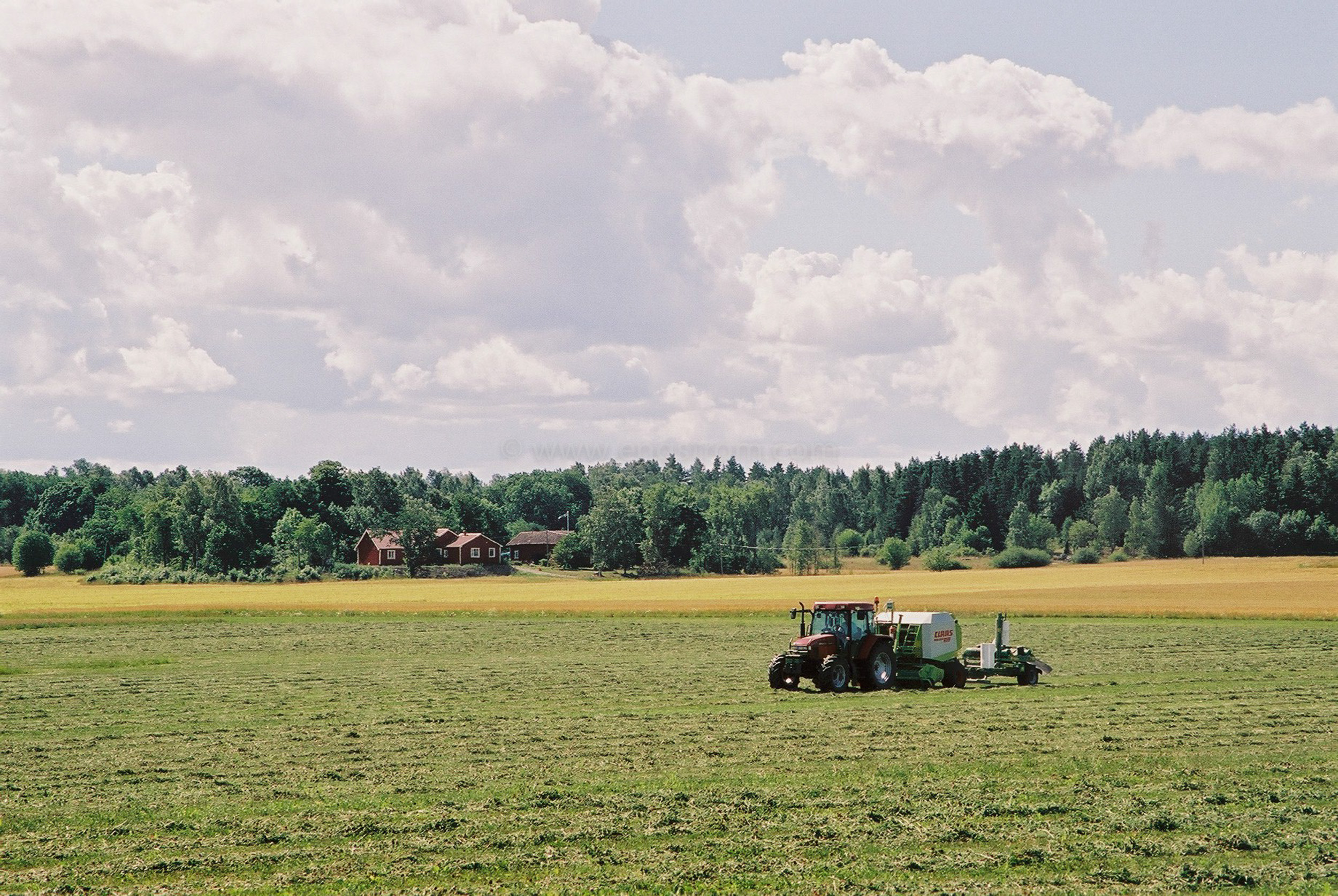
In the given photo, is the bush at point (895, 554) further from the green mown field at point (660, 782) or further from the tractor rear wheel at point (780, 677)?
the tractor rear wheel at point (780, 677)

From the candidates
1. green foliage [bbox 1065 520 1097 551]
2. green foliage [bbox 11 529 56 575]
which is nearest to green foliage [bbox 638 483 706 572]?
green foliage [bbox 1065 520 1097 551]

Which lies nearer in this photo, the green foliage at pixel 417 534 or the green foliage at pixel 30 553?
the green foliage at pixel 417 534

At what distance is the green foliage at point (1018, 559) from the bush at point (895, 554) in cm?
1261

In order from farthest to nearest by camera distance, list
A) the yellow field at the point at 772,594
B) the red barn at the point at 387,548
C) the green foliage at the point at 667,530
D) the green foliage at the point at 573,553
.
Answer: the green foliage at the point at 573,553 < the red barn at the point at 387,548 < the green foliage at the point at 667,530 < the yellow field at the point at 772,594

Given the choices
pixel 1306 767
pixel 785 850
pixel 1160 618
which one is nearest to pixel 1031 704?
pixel 1306 767

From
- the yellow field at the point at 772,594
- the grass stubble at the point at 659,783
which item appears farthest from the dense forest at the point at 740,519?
the grass stubble at the point at 659,783

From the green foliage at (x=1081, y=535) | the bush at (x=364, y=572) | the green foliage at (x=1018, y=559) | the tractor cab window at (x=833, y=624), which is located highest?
the green foliage at (x=1081, y=535)

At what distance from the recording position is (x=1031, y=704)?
28062mm

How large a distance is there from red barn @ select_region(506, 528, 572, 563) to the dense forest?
3011mm

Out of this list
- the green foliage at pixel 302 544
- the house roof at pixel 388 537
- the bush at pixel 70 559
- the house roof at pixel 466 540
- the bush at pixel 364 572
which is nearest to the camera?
the bush at pixel 364 572

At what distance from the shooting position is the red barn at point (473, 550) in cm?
15262

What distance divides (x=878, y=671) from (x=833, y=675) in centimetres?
142

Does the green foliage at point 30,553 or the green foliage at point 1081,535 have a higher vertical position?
the green foliage at point 1081,535

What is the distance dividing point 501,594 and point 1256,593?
49.3 meters
